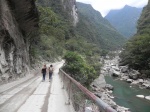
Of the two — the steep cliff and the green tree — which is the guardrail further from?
the steep cliff

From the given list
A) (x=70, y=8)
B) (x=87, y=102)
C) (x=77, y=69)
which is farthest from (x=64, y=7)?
(x=87, y=102)

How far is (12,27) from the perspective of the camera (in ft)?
84.3

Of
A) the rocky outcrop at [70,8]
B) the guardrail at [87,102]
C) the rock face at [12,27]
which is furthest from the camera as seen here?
the rocky outcrop at [70,8]

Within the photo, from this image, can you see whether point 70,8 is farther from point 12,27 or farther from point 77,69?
point 12,27

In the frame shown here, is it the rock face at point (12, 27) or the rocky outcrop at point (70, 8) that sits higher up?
the rocky outcrop at point (70, 8)

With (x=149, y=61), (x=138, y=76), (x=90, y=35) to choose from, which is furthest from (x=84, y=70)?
(x=90, y=35)

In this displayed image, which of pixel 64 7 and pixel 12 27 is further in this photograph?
pixel 64 7

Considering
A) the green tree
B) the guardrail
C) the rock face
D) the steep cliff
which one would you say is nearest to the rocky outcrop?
the steep cliff

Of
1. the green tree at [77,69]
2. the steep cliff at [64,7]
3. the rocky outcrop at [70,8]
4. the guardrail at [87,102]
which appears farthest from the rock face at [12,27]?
the rocky outcrop at [70,8]

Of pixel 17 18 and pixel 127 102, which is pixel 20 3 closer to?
pixel 17 18

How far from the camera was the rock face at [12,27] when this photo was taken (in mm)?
21281

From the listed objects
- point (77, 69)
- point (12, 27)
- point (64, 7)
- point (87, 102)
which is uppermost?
point (64, 7)

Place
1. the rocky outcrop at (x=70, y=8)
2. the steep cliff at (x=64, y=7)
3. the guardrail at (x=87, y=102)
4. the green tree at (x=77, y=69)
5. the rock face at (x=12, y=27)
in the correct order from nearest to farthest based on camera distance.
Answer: the guardrail at (x=87, y=102)
the rock face at (x=12, y=27)
the green tree at (x=77, y=69)
the steep cliff at (x=64, y=7)
the rocky outcrop at (x=70, y=8)

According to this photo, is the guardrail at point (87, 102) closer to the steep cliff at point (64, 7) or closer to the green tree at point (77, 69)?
the green tree at point (77, 69)
